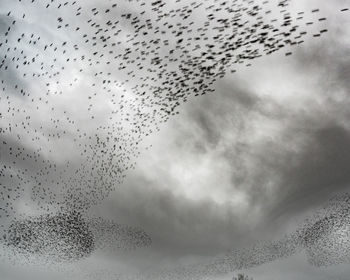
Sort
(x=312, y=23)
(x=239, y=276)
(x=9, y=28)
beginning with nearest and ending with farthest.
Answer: (x=312, y=23), (x=9, y=28), (x=239, y=276)

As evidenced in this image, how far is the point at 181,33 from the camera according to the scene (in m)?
28.1

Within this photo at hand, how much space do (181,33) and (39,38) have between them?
1940 centimetres

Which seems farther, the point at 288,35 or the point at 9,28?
the point at 9,28

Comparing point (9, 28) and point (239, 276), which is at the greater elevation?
point (9, 28)

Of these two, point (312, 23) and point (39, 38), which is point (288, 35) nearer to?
point (312, 23)

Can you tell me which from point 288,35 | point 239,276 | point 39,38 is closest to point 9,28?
point 39,38

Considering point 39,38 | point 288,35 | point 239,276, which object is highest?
point 39,38

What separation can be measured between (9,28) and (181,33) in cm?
2243

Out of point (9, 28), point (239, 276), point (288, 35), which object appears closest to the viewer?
point (288, 35)

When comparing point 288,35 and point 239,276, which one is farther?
point 239,276

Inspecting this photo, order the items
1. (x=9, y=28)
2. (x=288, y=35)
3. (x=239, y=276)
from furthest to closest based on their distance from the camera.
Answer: (x=239, y=276)
(x=9, y=28)
(x=288, y=35)

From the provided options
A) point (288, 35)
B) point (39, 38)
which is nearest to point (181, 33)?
point (288, 35)

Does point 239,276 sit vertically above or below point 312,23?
below

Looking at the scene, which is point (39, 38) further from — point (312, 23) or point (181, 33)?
point (312, 23)
